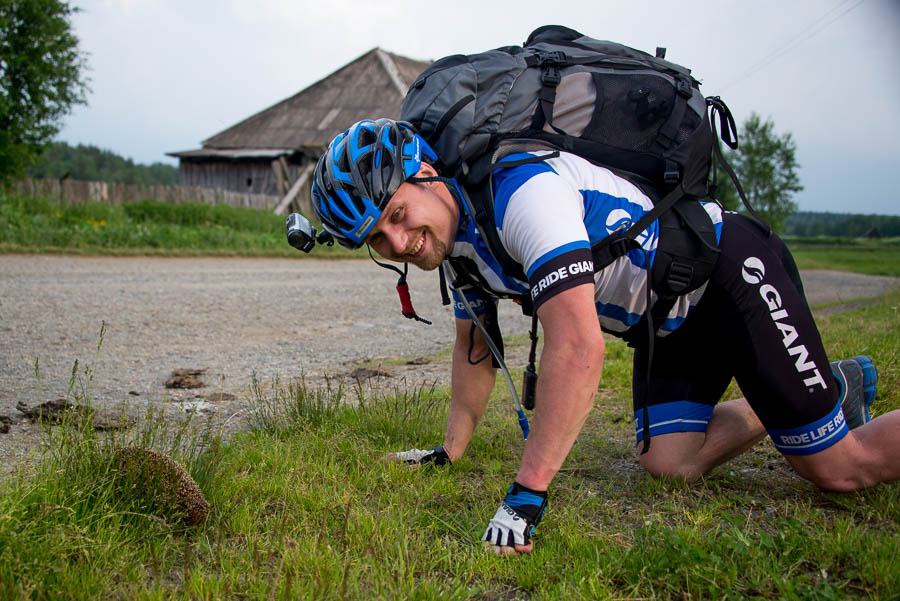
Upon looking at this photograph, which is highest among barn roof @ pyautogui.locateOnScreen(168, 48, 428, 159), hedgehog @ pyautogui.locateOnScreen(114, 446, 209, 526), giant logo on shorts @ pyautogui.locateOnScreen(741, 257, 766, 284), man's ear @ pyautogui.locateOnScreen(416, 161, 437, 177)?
barn roof @ pyautogui.locateOnScreen(168, 48, 428, 159)

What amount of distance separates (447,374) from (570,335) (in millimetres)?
3196

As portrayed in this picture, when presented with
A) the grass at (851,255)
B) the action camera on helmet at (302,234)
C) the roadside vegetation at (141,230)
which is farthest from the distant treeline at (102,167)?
the action camera on helmet at (302,234)

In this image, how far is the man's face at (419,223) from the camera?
286 cm

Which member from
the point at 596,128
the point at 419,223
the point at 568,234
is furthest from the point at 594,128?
the point at 419,223

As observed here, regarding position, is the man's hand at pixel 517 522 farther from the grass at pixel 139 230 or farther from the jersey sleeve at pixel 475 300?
the grass at pixel 139 230

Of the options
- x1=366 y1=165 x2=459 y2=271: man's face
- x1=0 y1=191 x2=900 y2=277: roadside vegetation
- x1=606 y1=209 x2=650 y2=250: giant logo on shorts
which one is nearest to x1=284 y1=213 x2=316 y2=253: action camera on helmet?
x1=366 y1=165 x2=459 y2=271: man's face

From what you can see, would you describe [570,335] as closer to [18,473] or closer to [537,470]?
[537,470]

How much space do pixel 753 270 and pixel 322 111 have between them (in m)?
29.1

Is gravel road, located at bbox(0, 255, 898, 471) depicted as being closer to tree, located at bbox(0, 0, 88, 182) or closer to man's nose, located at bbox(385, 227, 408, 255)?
man's nose, located at bbox(385, 227, 408, 255)

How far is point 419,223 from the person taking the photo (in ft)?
9.40

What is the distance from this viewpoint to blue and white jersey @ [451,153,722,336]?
251 cm

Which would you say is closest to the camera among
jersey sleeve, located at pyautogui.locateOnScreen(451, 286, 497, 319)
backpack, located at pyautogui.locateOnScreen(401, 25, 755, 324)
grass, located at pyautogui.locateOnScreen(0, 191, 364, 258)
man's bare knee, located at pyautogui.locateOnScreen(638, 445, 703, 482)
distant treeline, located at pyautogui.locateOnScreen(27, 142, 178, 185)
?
backpack, located at pyautogui.locateOnScreen(401, 25, 755, 324)

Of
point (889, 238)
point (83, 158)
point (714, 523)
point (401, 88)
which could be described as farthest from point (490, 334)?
point (83, 158)

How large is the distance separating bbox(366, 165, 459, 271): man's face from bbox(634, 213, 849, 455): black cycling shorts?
3.80 feet
